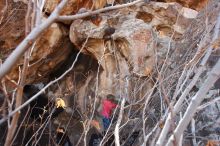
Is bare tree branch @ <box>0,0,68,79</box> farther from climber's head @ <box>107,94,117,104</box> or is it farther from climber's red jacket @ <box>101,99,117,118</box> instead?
climber's head @ <box>107,94,117,104</box>

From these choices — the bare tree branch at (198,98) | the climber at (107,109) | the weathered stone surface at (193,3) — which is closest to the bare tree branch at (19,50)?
the bare tree branch at (198,98)

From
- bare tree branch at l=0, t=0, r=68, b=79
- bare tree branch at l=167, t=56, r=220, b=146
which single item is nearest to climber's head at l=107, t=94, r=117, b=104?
bare tree branch at l=167, t=56, r=220, b=146

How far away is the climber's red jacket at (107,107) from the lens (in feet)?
19.5

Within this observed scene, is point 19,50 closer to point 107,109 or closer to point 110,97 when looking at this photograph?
point 107,109

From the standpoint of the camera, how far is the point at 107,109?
5977mm

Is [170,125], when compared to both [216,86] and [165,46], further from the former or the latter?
[165,46]

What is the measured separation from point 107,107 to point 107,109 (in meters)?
0.04

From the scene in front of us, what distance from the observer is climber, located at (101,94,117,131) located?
19.3 ft

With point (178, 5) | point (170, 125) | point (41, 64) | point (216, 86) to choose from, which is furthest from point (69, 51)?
point (170, 125)

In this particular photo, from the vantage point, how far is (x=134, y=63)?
19.6 feet

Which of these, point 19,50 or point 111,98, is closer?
point 19,50

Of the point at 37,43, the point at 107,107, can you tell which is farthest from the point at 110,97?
the point at 37,43

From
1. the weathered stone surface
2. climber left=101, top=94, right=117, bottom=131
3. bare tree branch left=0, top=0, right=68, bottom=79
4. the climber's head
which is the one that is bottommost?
climber left=101, top=94, right=117, bottom=131

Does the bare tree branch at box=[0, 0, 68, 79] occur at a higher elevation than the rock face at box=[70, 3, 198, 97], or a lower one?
higher
